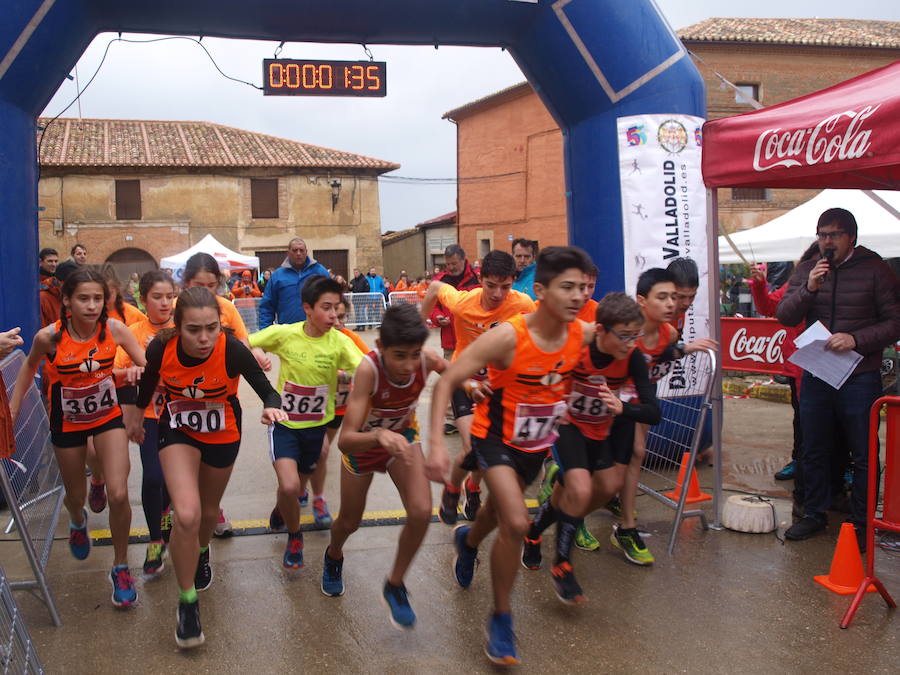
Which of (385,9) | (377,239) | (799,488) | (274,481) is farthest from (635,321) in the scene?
(377,239)

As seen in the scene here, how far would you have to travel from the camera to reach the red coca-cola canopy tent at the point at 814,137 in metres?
4.35

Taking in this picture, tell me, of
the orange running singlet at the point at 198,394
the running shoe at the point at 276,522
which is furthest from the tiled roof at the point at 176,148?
the orange running singlet at the point at 198,394

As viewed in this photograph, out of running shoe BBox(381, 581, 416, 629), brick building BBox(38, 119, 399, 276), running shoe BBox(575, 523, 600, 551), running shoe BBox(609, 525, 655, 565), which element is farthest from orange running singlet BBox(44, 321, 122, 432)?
brick building BBox(38, 119, 399, 276)

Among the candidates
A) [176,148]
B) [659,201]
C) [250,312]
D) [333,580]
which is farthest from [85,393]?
[176,148]

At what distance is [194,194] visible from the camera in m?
38.4

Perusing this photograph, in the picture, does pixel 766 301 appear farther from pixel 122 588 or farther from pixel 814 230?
pixel 814 230

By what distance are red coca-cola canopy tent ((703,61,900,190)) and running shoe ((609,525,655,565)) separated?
90.3 inches

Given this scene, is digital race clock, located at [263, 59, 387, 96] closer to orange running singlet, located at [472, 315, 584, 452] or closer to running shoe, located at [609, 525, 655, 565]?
orange running singlet, located at [472, 315, 584, 452]

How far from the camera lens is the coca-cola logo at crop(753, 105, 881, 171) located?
14.6 feet

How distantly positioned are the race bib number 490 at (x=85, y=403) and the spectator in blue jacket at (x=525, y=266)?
13.5 ft

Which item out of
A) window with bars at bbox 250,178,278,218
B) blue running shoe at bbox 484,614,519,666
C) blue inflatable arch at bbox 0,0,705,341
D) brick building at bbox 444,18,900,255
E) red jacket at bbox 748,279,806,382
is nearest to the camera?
blue running shoe at bbox 484,614,519,666

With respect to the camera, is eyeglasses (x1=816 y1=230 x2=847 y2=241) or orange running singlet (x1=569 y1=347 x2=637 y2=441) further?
eyeglasses (x1=816 y1=230 x2=847 y2=241)

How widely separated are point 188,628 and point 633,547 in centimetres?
262

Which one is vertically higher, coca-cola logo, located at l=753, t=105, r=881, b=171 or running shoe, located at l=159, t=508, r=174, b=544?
coca-cola logo, located at l=753, t=105, r=881, b=171
